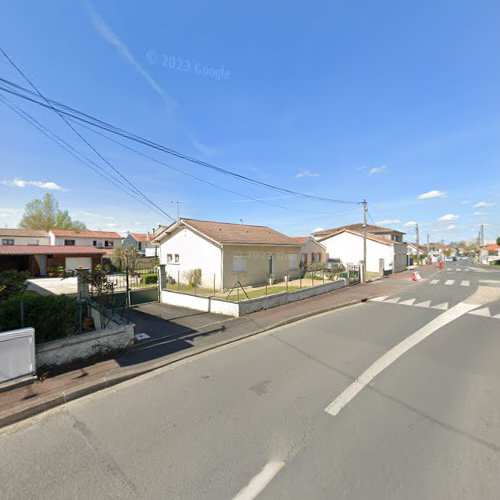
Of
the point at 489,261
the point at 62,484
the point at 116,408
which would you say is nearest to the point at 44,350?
the point at 116,408

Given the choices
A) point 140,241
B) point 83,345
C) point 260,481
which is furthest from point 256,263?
point 140,241

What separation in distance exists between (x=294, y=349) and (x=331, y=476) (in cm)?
377

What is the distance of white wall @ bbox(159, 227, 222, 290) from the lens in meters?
15.7

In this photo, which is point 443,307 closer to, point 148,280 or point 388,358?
point 388,358

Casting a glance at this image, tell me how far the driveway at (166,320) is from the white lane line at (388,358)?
16.5 ft

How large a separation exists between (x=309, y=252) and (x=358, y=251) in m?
7.97

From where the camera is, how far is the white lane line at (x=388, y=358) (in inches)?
160

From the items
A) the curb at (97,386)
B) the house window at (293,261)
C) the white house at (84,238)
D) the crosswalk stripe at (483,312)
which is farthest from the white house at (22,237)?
the crosswalk stripe at (483,312)

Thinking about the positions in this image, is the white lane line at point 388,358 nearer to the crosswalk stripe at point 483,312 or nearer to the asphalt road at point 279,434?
the asphalt road at point 279,434

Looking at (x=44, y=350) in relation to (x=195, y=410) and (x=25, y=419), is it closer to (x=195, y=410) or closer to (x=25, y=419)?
(x=25, y=419)

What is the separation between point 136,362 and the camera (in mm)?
5715

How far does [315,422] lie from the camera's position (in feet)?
11.6

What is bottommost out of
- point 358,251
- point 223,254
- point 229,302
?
point 229,302

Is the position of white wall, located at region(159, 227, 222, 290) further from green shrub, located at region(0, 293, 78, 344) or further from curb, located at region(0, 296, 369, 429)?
green shrub, located at region(0, 293, 78, 344)
